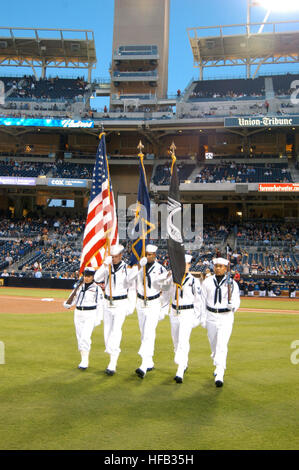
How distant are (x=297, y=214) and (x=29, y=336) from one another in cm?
3655

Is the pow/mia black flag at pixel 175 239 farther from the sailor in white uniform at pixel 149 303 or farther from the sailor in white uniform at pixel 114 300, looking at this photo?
the sailor in white uniform at pixel 114 300

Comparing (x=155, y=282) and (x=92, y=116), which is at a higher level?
(x=92, y=116)

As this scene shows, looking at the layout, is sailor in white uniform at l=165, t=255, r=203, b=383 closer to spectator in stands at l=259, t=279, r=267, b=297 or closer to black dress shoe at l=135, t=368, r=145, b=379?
black dress shoe at l=135, t=368, r=145, b=379

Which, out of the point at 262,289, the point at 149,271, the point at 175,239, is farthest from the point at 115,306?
the point at 262,289

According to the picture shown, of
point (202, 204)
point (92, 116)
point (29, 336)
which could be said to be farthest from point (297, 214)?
point (29, 336)

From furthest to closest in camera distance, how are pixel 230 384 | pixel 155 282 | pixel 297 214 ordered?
pixel 297 214 → pixel 155 282 → pixel 230 384

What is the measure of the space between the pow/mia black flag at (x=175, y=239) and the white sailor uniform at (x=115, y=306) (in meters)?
0.78

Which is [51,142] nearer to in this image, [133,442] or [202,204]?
[202,204]

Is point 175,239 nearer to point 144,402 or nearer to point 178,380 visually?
point 178,380

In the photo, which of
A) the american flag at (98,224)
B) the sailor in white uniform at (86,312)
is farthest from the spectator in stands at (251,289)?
the sailor in white uniform at (86,312)

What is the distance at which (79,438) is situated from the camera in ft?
16.8

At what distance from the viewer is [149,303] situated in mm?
8195

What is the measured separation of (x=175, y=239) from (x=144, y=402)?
127 inches

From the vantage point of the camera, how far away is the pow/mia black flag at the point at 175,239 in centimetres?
807
